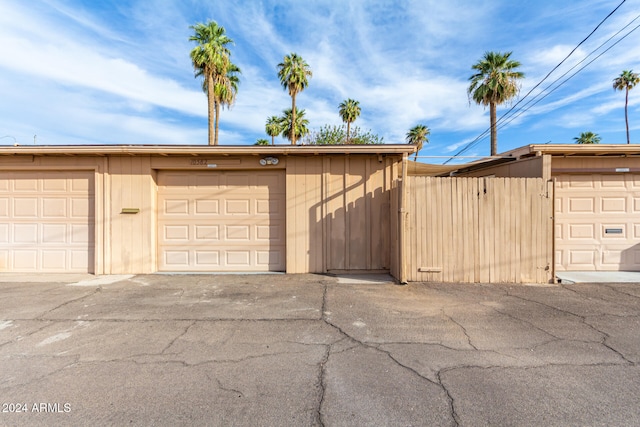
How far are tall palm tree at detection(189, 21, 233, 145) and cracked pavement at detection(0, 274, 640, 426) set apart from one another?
12.3 metres

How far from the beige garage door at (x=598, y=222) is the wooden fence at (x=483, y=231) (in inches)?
59.7

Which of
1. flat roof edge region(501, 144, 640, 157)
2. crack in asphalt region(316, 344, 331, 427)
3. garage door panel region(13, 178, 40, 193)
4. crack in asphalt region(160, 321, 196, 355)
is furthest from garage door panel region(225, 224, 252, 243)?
flat roof edge region(501, 144, 640, 157)

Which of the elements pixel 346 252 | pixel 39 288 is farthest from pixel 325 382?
pixel 39 288

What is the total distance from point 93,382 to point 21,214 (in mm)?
6836

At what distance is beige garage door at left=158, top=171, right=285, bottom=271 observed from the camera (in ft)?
21.9

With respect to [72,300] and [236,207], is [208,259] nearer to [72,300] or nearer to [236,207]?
[236,207]

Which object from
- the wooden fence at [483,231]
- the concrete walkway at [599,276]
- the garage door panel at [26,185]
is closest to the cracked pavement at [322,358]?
the wooden fence at [483,231]

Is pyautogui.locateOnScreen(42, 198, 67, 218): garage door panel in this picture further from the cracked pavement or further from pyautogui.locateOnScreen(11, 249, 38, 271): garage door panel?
the cracked pavement

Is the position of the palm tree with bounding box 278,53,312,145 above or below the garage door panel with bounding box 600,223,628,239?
above

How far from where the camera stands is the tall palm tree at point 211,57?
14.7m

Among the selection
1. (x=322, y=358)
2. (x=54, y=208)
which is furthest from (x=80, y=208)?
(x=322, y=358)

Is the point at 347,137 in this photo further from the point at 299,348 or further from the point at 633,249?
the point at 299,348

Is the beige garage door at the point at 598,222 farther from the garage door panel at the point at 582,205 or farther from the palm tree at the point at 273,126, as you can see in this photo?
the palm tree at the point at 273,126

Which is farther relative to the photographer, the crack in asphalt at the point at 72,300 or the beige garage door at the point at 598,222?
the beige garage door at the point at 598,222
